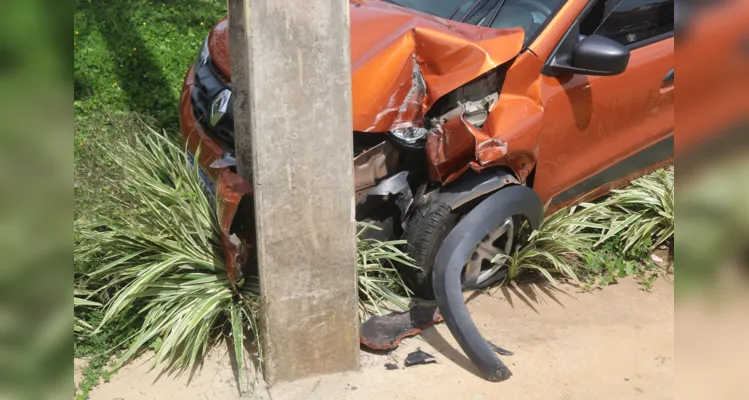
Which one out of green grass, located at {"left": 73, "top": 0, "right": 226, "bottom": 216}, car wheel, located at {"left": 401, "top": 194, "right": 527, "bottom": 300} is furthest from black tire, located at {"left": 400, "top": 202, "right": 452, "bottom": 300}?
green grass, located at {"left": 73, "top": 0, "right": 226, "bottom": 216}

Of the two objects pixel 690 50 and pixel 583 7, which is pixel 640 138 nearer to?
pixel 583 7

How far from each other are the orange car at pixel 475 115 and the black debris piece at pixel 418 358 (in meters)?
0.49

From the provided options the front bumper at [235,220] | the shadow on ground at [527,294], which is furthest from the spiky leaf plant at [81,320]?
the shadow on ground at [527,294]

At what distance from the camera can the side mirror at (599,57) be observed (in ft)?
12.7

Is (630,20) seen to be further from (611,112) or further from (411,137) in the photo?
(411,137)

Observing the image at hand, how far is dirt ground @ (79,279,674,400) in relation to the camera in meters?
3.25

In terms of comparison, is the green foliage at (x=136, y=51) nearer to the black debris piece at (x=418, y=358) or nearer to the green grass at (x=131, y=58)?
the green grass at (x=131, y=58)

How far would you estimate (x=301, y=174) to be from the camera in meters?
3.06

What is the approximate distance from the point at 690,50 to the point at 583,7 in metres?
3.40

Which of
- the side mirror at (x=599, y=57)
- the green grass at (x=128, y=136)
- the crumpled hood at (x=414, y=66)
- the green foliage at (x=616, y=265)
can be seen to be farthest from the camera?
the green foliage at (x=616, y=265)

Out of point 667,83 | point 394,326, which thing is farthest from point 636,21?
point 394,326

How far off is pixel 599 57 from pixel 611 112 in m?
0.51

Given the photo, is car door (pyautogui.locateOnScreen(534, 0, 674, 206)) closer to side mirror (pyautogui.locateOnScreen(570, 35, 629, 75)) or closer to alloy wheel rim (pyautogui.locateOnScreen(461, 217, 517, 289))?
side mirror (pyautogui.locateOnScreen(570, 35, 629, 75))

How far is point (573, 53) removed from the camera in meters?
3.98
